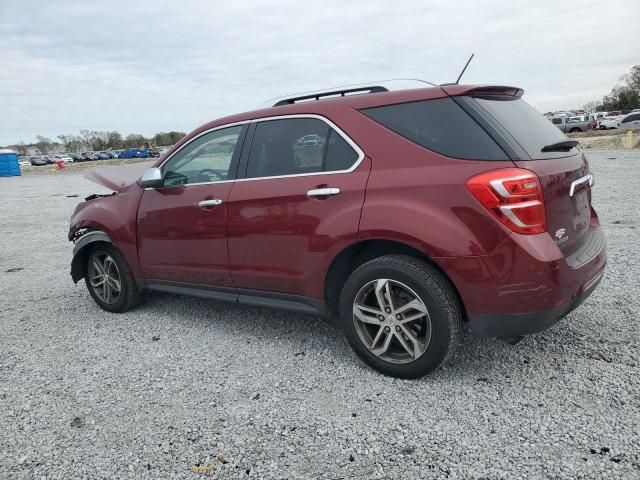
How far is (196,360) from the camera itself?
3770 millimetres

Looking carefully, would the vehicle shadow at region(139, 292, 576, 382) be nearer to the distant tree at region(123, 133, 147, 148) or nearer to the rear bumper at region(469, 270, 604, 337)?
the rear bumper at region(469, 270, 604, 337)

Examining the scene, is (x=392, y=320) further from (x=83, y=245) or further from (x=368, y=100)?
(x=83, y=245)

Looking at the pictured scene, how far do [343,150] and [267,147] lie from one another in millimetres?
709

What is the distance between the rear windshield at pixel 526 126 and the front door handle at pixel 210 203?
6.56 ft

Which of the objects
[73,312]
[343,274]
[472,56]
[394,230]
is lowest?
[73,312]

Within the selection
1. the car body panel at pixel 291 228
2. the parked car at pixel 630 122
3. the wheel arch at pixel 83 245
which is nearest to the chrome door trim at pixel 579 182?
the car body panel at pixel 291 228

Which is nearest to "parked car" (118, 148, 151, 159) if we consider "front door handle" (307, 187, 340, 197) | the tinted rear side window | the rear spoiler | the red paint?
the red paint

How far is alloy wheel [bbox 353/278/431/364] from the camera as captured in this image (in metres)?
3.11

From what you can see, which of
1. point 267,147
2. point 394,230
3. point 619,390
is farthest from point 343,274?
point 619,390

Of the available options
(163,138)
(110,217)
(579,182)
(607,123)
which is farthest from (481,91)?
(163,138)

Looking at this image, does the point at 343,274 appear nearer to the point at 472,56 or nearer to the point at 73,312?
the point at 472,56

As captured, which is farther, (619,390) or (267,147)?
(267,147)

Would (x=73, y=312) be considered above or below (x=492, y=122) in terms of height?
below

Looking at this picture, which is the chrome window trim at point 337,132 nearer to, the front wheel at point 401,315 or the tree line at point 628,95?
the front wheel at point 401,315
